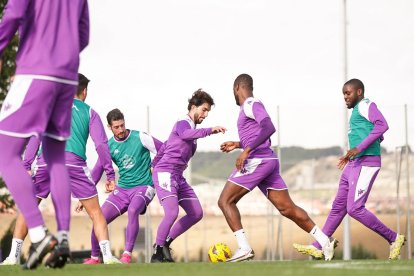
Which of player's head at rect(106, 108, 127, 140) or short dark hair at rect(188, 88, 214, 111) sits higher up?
short dark hair at rect(188, 88, 214, 111)

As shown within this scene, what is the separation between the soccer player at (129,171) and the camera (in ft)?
40.6

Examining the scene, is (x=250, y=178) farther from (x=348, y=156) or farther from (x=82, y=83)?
(x=82, y=83)

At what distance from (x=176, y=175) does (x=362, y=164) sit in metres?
2.10

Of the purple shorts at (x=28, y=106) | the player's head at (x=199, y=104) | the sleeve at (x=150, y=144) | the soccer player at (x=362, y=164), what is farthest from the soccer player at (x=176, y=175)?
the purple shorts at (x=28, y=106)

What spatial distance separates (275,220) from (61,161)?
1515 cm

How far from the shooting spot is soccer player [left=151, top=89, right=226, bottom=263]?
38.7 feet

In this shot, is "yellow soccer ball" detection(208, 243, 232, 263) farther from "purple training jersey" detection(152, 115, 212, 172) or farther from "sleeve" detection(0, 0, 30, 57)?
"sleeve" detection(0, 0, 30, 57)

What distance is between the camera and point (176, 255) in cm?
2147

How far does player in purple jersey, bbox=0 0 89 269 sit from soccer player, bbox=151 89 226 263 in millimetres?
4680

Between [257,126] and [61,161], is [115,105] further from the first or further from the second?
[61,161]

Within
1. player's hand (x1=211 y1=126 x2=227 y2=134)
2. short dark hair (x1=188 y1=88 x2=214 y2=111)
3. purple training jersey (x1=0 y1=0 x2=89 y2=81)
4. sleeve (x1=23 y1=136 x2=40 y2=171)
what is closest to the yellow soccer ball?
short dark hair (x1=188 y1=88 x2=214 y2=111)

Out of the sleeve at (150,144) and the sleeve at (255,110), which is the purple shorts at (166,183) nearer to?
the sleeve at (150,144)

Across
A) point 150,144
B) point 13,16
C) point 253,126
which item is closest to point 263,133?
point 253,126

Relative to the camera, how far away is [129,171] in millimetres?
12477
